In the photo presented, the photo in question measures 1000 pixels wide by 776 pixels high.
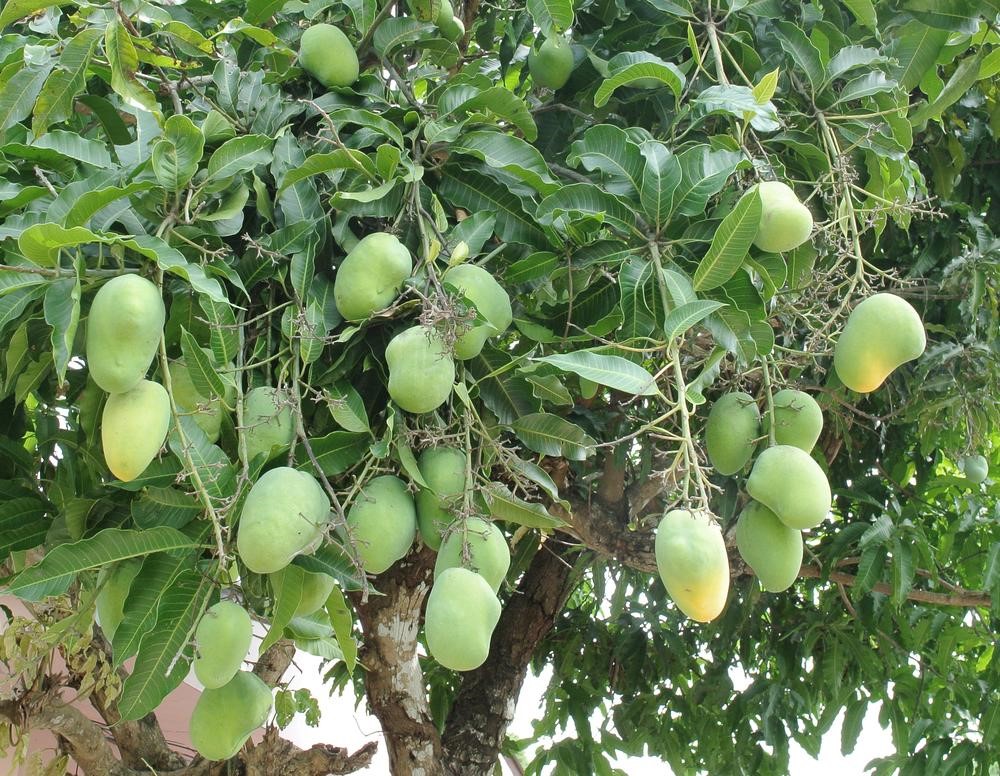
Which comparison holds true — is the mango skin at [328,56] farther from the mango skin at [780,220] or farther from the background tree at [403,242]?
the mango skin at [780,220]

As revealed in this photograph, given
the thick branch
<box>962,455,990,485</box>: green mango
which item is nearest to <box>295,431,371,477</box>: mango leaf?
the thick branch

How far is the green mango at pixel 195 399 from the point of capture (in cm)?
118

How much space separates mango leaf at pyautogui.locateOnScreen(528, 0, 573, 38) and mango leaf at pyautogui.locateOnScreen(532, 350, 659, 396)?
539 mm

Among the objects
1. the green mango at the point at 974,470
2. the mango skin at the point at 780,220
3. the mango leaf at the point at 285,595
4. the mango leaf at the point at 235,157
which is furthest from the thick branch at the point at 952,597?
the mango leaf at the point at 235,157

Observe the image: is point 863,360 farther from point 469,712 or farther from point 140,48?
point 469,712

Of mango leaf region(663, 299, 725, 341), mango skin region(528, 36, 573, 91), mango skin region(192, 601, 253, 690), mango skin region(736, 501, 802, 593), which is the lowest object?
mango skin region(192, 601, 253, 690)

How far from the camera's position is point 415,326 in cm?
120

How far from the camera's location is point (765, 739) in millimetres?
2773

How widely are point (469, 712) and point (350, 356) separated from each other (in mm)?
1379

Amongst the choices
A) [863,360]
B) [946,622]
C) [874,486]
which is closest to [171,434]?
[863,360]

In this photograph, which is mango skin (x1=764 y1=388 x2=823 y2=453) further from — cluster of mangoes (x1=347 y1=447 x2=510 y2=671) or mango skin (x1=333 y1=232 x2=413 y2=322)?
mango skin (x1=333 y1=232 x2=413 y2=322)

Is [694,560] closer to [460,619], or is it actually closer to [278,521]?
[460,619]

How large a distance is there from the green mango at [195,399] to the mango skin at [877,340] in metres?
0.77

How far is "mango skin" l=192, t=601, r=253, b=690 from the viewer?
3.60 ft
